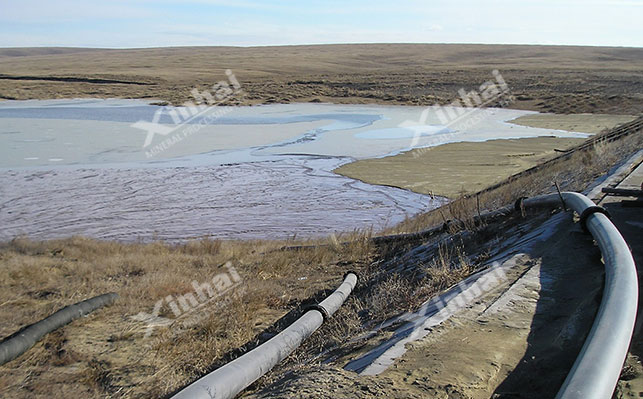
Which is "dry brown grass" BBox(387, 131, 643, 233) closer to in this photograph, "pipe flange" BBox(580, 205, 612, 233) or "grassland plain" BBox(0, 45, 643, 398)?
"grassland plain" BBox(0, 45, 643, 398)

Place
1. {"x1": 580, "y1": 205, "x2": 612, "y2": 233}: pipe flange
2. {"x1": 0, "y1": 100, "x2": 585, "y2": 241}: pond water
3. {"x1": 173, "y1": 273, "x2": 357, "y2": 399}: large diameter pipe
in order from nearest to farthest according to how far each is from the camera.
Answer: {"x1": 173, "y1": 273, "x2": 357, "y2": 399}: large diameter pipe
{"x1": 580, "y1": 205, "x2": 612, "y2": 233}: pipe flange
{"x1": 0, "y1": 100, "x2": 585, "y2": 241}: pond water

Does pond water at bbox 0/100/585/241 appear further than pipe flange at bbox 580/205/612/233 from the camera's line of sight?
Yes

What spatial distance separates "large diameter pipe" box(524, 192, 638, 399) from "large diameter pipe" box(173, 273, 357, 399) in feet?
6.43

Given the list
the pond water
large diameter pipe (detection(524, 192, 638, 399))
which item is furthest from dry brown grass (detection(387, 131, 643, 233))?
large diameter pipe (detection(524, 192, 638, 399))

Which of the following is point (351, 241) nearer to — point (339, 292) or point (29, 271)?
point (339, 292)

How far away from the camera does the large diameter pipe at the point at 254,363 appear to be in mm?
3402

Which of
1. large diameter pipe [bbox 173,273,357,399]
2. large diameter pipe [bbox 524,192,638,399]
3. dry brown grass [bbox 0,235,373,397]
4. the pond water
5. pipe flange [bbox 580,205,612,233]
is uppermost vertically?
large diameter pipe [bbox 524,192,638,399]

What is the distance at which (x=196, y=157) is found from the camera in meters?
19.5

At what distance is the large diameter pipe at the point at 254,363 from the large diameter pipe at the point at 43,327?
2.32 metres

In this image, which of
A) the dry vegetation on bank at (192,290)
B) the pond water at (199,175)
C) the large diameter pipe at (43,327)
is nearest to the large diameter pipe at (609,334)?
the dry vegetation on bank at (192,290)

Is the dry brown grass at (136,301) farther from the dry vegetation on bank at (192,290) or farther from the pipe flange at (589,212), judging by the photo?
the pipe flange at (589,212)

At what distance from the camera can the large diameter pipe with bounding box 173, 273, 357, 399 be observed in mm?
3402

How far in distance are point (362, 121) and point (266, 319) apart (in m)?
25.9

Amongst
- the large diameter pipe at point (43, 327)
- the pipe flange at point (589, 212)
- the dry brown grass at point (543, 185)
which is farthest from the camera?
the dry brown grass at point (543, 185)
